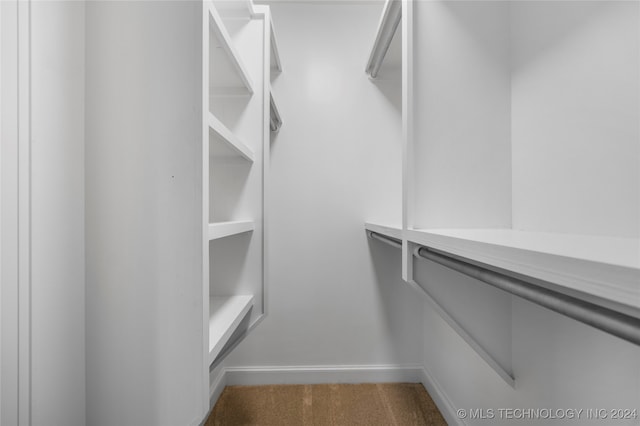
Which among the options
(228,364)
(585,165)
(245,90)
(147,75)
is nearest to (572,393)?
(585,165)

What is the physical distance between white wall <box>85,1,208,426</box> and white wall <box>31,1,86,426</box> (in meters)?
0.01

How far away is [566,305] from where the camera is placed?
0.40m

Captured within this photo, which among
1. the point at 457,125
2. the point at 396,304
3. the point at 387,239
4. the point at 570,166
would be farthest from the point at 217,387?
the point at 570,166

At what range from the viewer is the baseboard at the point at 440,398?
1.47 m

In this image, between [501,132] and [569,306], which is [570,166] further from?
[569,306]

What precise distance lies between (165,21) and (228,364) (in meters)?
1.87

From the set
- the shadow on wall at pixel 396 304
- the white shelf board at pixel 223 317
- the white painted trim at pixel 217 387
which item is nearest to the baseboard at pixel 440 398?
the shadow on wall at pixel 396 304

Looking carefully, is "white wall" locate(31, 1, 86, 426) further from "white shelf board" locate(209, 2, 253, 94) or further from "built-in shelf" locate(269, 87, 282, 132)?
"built-in shelf" locate(269, 87, 282, 132)

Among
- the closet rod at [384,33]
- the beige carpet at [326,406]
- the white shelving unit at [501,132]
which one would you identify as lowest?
the beige carpet at [326,406]

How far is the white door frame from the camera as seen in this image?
403mm

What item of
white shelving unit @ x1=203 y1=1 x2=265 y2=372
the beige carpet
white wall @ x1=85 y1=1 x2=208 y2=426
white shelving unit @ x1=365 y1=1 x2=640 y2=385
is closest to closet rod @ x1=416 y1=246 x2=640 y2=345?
white shelving unit @ x1=365 y1=1 x2=640 y2=385

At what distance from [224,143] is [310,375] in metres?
1.48

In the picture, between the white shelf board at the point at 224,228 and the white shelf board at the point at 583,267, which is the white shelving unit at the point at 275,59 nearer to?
the white shelf board at the point at 224,228

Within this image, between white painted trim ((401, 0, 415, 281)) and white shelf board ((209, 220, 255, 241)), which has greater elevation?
white painted trim ((401, 0, 415, 281))
